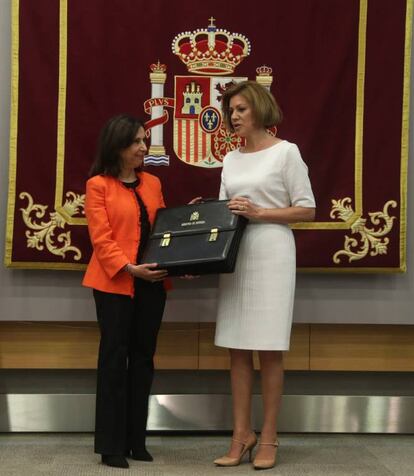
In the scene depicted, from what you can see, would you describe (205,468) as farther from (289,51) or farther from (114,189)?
(289,51)

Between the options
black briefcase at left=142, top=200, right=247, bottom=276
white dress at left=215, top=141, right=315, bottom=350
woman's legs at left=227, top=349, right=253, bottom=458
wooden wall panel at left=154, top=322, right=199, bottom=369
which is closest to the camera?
black briefcase at left=142, top=200, right=247, bottom=276

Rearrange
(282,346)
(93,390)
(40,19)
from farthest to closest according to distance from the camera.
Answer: (93,390)
(40,19)
(282,346)

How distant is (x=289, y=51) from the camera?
3.89m

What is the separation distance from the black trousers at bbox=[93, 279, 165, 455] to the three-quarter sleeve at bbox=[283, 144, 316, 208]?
66 cm

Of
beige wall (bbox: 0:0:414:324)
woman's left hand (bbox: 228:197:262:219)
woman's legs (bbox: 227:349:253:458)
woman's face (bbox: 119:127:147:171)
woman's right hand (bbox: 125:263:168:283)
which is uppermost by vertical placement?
woman's face (bbox: 119:127:147:171)

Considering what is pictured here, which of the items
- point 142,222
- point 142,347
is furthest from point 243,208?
point 142,347

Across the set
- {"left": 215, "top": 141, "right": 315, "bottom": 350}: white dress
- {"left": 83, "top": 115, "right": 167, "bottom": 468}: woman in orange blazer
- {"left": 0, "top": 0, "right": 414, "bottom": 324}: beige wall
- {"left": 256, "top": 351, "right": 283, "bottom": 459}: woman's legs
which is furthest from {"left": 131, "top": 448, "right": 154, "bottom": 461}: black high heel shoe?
{"left": 0, "top": 0, "right": 414, "bottom": 324}: beige wall

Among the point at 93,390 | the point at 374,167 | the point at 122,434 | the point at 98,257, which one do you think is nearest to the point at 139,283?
the point at 98,257

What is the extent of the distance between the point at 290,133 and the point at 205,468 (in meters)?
1.57

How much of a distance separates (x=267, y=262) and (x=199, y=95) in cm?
99

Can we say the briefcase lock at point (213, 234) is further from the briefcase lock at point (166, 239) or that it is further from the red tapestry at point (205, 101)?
the red tapestry at point (205, 101)

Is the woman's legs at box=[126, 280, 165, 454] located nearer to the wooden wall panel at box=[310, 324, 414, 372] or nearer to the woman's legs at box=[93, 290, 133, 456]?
the woman's legs at box=[93, 290, 133, 456]

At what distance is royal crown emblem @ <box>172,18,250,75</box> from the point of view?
3863mm

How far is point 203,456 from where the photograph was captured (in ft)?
11.9
